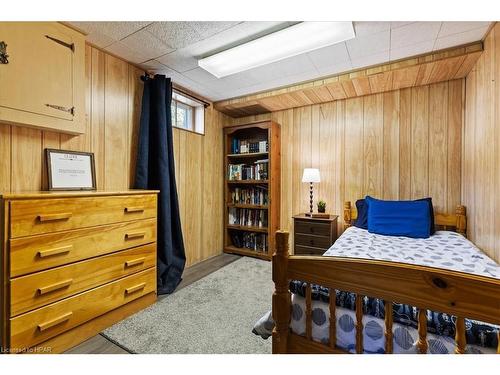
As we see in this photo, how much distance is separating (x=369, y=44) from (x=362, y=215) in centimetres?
165

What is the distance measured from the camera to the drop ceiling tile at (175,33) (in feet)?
5.61

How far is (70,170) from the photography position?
185 centimetres

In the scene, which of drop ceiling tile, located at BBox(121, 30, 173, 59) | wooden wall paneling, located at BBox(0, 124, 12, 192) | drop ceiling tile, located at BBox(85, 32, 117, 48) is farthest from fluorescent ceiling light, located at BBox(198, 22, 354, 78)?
wooden wall paneling, located at BBox(0, 124, 12, 192)

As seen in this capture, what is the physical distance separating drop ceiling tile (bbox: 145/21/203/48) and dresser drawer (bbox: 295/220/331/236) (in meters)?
2.16

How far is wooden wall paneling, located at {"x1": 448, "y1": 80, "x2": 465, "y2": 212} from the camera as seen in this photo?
7.94ft

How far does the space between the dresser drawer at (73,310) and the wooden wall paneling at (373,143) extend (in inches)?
103

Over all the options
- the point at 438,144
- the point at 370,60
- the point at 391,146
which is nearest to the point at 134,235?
the point at 370,60

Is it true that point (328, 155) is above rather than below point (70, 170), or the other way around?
above

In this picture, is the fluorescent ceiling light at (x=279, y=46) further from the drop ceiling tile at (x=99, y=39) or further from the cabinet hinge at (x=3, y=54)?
the cabinet hinge at (x=3, y=54)

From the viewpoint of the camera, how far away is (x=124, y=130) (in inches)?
89.7

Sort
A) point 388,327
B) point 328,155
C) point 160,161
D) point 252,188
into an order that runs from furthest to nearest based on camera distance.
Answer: point 252,188 → point 328,155 → point 160,161 → point 388,327

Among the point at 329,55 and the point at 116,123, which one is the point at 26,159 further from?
the point at 329,55

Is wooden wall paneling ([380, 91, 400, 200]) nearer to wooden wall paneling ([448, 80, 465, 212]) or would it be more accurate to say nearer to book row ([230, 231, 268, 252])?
wooden wall paneling ([448, 80, 465, 212])

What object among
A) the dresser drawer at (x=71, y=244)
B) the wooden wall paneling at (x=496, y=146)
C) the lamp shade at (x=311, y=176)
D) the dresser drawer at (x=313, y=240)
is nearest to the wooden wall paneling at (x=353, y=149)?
the lamp shade at (x=311, y=176)
